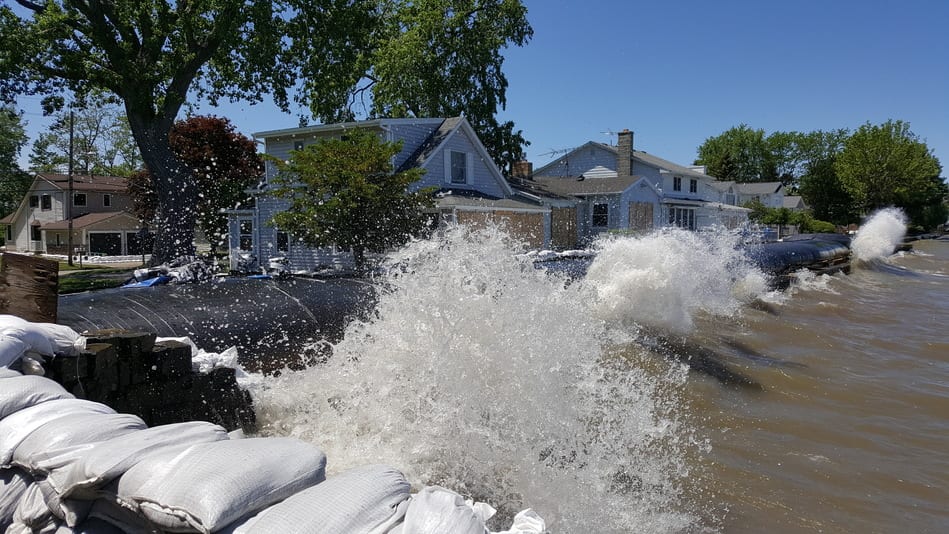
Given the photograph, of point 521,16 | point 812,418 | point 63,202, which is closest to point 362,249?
point 812,418

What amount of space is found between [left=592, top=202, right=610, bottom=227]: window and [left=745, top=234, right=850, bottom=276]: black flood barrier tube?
383 inches

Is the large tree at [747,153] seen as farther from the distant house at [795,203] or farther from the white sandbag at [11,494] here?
the white sandbag at [11,494]

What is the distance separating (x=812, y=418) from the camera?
7.79m

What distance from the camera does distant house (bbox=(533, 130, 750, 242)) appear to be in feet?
108

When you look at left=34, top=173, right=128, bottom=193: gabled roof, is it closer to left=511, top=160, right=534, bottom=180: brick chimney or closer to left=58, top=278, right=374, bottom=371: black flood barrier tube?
left=511, top=160, right=534, bottom=180: brick chimney

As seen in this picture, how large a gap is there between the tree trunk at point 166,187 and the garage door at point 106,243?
2459 centimetres

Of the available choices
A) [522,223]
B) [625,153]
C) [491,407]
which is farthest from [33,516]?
[625,153]

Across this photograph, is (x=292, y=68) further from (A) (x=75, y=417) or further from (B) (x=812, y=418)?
(A) (x=75, y=417)

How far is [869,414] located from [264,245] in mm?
21663

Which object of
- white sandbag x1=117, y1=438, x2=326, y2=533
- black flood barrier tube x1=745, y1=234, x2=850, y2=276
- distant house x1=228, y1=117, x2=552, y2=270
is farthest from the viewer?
distant house x1=228, y1=117, x2=552, y2=270

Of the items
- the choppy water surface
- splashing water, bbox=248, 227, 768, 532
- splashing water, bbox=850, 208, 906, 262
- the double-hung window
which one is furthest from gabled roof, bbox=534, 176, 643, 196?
splashing water, bbox=248, 227, 768, 532

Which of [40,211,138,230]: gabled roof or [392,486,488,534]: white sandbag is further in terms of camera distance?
[40,211,138,230]: gabled roof

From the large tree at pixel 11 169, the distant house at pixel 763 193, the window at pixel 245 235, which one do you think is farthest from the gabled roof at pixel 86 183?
the distant house at pixel 763 193

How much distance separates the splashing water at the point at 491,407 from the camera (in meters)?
5.13
